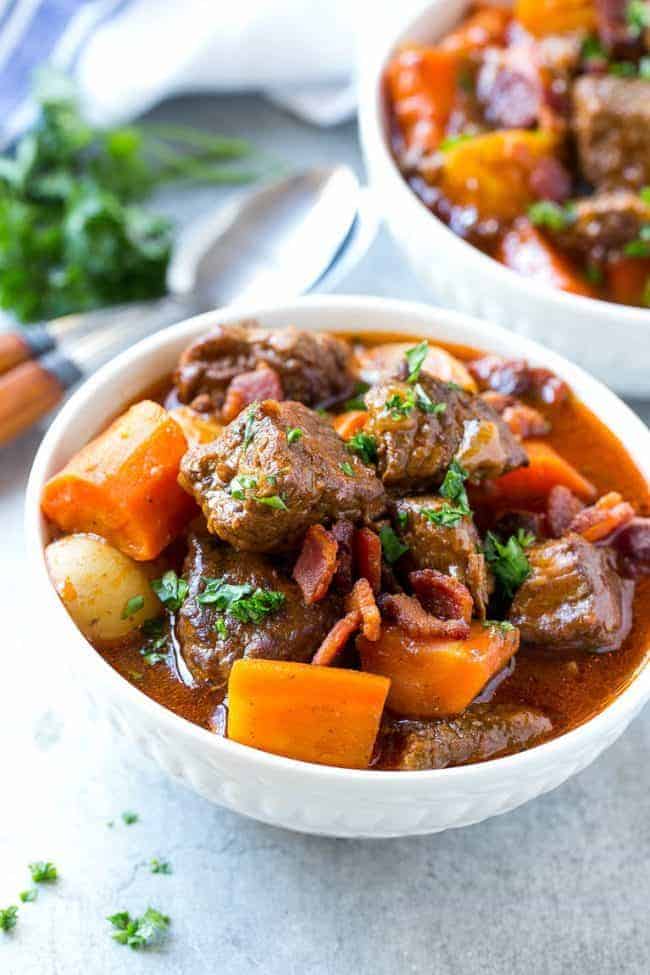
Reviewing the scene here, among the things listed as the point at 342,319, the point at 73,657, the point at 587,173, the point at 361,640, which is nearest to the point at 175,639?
the point at 73,657

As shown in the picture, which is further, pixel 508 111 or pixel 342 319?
pixel 508 111

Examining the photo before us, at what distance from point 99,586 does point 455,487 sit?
2.74ft

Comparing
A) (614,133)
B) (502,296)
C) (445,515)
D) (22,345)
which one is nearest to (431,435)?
(445,515)

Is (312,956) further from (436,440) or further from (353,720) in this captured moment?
(436,440)

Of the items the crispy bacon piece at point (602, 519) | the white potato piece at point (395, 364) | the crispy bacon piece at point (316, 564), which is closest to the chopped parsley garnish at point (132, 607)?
the crispy bacon piece at point (316, 564)

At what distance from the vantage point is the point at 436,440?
2814 mm

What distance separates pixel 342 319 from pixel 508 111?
1.33m

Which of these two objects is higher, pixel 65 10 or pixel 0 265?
pixel 65 10

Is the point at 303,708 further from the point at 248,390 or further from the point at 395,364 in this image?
the point at 395,364

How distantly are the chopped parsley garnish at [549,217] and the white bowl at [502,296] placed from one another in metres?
0.24

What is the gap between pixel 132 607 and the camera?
108 inches

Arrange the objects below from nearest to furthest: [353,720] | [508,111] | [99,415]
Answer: [353,720], [99,415], [508,111]

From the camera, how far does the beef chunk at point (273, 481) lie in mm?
2561

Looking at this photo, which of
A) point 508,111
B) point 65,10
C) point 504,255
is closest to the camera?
point 504,255
